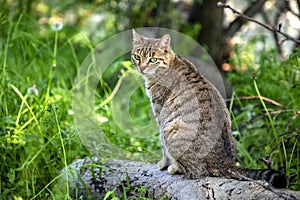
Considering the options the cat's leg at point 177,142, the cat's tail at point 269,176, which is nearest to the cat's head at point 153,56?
the cat's leg at point 177,142

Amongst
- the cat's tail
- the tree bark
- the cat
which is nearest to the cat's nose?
the cat

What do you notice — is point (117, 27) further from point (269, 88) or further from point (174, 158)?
point (174, 158)

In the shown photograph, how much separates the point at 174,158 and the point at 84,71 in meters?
1.63

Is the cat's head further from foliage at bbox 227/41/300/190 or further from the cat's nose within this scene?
foliage at bbox 227/41/300/190

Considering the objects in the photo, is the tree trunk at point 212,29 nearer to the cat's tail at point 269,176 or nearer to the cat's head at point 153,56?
the cat's head at point 153,56

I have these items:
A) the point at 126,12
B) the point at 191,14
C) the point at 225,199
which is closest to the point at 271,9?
the point at 191,14

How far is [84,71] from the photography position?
4.29m

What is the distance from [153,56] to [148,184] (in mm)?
653

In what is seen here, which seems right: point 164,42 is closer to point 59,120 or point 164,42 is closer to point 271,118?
point 59,120

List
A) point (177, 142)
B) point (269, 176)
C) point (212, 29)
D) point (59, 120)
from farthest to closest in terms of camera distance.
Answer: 1. point (212, 29)
2. point (59, 120)
3. point (177, 142)
4. point (269, 176)

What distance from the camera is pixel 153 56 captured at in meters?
2.94

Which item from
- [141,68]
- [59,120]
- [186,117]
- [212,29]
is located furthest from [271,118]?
[212,29]

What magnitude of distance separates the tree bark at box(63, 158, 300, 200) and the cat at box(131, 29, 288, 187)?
0.25 ft

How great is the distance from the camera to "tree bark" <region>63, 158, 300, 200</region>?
251 cm
